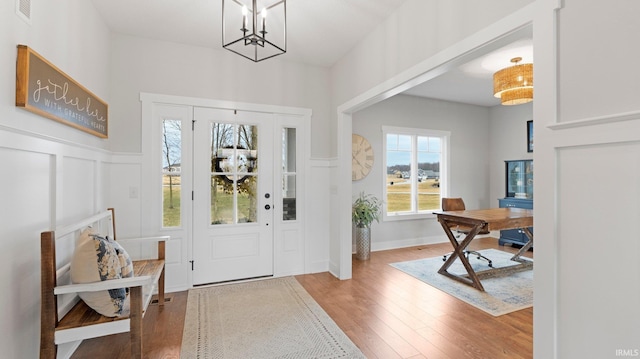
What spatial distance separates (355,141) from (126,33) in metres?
3.32

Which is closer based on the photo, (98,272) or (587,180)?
(587,180)

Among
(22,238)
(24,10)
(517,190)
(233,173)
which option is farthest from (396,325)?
(517,190)

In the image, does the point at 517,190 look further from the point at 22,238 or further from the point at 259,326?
the point at 22,238

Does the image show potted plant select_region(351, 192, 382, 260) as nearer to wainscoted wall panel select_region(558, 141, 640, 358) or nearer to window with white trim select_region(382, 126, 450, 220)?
window with white trim select_region(382, 126, 450, 220)

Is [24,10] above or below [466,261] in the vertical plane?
above

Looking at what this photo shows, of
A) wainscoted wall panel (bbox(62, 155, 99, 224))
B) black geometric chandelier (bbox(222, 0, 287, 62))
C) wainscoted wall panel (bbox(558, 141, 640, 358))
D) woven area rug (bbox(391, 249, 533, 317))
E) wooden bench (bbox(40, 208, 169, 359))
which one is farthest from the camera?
woven area rug (bbox(391, 249, 533, 317))

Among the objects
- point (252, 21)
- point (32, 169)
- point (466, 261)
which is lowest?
point (466, 261)

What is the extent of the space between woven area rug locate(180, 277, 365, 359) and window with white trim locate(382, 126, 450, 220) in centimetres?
273

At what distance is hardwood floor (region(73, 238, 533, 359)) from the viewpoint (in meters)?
2.05

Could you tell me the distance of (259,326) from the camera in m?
2.40

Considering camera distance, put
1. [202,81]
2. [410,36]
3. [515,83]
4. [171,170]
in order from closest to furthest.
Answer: [410,36] < [515,83] < [171,170] < [202,81]

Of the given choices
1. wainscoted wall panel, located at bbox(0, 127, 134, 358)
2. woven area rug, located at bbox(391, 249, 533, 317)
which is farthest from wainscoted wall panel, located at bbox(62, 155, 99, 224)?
woven area rug, located at bbox(391, 249, 533, 317)

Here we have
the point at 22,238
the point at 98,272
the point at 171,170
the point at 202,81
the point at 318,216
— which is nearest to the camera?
the point at 22,238

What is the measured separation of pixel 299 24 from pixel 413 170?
349 centimetres
